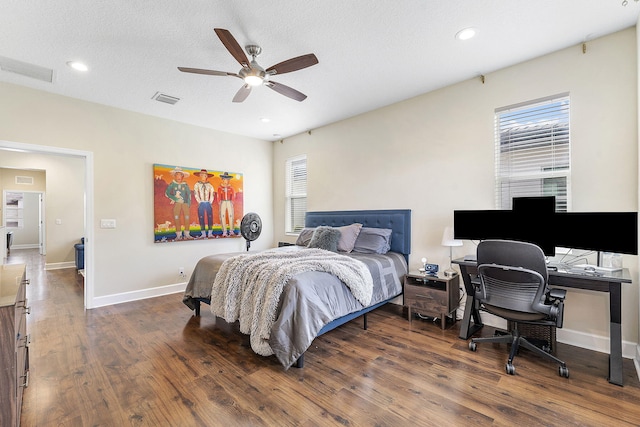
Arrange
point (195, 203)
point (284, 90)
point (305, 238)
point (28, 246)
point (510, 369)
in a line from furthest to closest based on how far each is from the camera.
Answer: point (28, 246) < point (195, 203) < point (305, 238) < point (284, 90) < point (510, 369)

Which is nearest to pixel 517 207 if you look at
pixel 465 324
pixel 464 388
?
pixel 465 324

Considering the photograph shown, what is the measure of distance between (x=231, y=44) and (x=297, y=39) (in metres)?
0.66

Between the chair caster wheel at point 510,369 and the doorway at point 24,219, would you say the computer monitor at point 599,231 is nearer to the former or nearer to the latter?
the chair caster wheel at point 510,369

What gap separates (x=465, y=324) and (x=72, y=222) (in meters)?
8.71

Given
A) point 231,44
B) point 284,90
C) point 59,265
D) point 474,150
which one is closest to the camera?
point 231,44

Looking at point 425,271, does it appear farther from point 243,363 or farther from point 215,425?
point 215,425

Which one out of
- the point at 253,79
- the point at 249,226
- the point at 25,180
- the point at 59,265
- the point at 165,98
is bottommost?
the point at 59,265

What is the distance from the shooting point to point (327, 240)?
12.2 ft

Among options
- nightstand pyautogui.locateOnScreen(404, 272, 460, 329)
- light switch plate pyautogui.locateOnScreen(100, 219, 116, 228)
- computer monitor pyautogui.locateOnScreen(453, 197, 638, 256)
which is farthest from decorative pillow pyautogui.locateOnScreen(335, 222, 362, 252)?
light switch plate pyautogui.locateOnScreen(100, 219, 116, 228)

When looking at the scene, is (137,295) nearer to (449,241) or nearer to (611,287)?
(449,241)

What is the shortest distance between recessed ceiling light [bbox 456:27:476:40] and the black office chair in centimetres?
171

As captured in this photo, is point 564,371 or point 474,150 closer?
point 564,371

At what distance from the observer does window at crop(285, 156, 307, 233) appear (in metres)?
5.39

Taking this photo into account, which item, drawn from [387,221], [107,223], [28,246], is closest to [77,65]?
[107,223]
